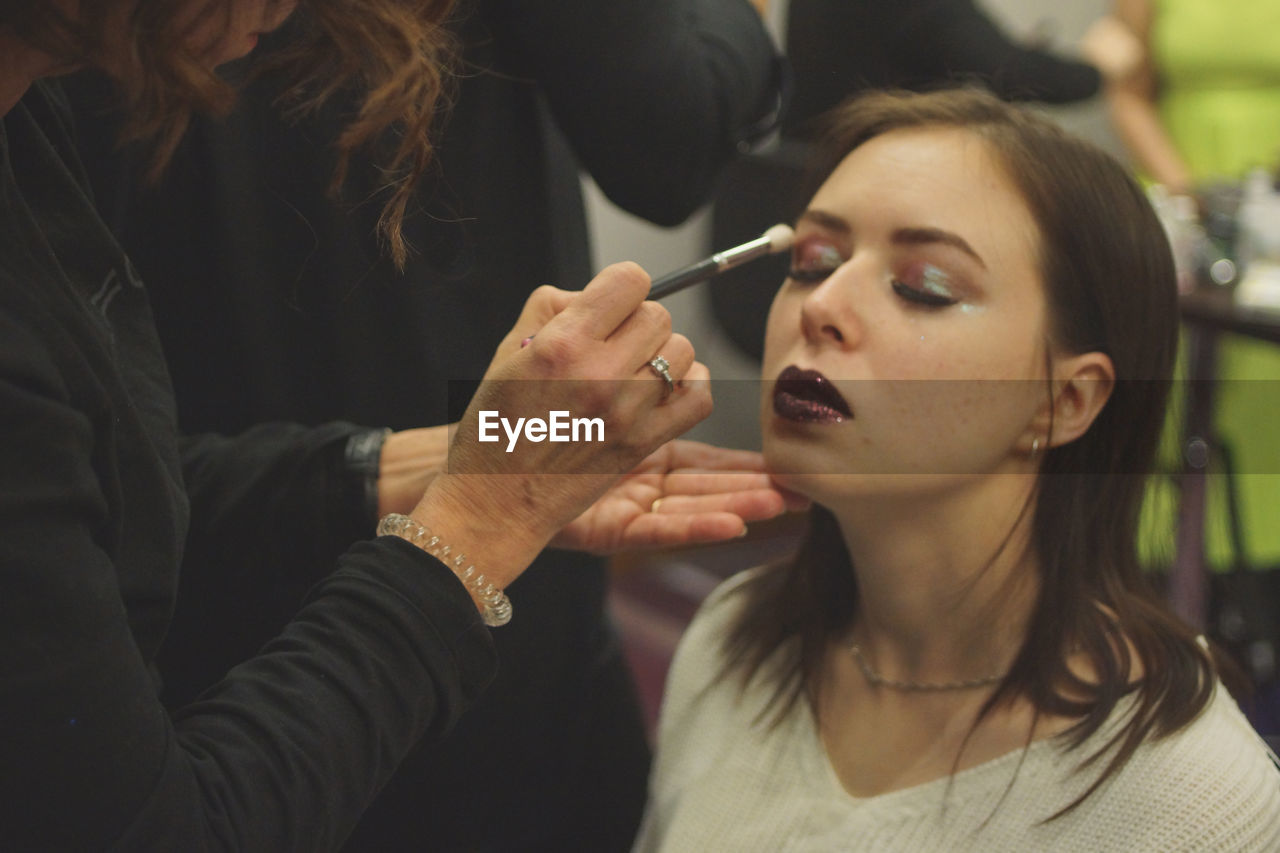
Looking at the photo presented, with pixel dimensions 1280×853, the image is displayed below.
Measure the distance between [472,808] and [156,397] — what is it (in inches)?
16.0

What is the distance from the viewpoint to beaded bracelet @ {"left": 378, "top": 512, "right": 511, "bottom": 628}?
23.9 inches

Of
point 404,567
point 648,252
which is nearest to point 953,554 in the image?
point 648,252

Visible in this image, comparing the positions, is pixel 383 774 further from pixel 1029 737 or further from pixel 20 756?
pixel 1029 737

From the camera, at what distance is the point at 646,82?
0.81 metres

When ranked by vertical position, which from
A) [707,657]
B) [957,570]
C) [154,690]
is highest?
[154,690]

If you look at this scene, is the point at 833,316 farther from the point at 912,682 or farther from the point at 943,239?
the point at 912,682

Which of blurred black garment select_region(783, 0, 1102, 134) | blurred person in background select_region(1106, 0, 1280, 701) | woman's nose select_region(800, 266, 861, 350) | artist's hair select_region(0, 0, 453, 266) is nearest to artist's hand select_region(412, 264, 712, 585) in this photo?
artist's hair select_region(0, 0, 453, 266)

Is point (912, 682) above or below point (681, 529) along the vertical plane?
below

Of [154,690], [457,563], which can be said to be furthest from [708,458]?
[154,690]

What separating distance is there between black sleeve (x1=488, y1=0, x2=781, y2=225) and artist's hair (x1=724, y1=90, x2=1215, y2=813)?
144 millimetres

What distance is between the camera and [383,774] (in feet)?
1.94

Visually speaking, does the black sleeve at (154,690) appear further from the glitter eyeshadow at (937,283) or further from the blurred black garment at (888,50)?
the blurred black garment at (888,50)

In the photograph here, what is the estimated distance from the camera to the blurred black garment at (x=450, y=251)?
0.77m
